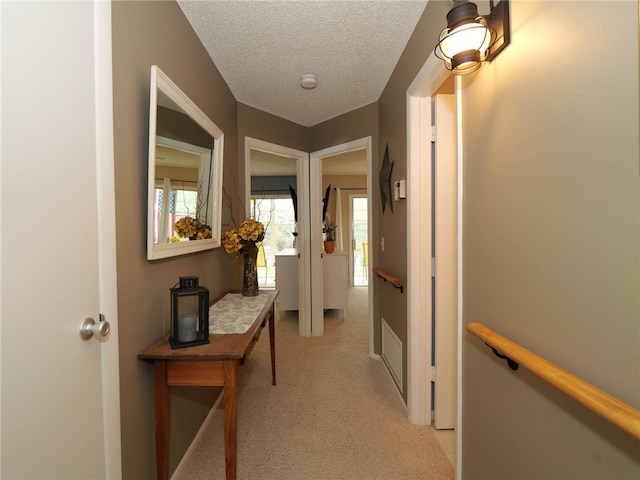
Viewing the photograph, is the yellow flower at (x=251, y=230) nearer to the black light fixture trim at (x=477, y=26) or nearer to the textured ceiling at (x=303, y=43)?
the textured ceiling at (x=303, y=43)

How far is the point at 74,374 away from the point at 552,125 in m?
1.55

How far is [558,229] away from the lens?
2.45 ft

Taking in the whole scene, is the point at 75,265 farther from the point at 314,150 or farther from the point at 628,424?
the point at 314,150

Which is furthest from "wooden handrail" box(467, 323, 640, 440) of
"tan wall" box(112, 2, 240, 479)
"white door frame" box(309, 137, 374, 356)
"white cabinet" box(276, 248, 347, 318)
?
"white cabinet" box(276, 248, 347, 318)

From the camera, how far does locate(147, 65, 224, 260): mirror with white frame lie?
1.27 meters

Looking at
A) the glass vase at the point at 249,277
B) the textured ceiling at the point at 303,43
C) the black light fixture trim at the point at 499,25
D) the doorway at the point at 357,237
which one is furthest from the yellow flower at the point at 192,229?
the doorway at the point at 357,237

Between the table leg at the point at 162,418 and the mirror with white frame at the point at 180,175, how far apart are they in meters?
0.51

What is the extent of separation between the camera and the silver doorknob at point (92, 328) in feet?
2.97

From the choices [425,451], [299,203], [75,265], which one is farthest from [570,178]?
[299,203]

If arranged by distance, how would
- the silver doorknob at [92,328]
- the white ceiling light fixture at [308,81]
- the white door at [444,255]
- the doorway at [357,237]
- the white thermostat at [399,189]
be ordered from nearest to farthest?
the silver doorknob at [92,328]
the white door at [444,255]
the white thermostat at [399,189]
the white ceiling light fixture at [308,81]
the doorway at [357,237]

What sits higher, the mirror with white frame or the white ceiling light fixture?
the white ceiling light fixture

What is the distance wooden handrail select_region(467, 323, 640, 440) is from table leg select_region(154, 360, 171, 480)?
1332mm

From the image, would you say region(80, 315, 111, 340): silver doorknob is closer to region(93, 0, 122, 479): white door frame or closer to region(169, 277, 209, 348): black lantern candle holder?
region(93, 0, 122, 479): white door frame

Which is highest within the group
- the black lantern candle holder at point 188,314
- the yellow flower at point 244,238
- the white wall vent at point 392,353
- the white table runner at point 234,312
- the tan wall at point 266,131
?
the tan wall at point 266,131
